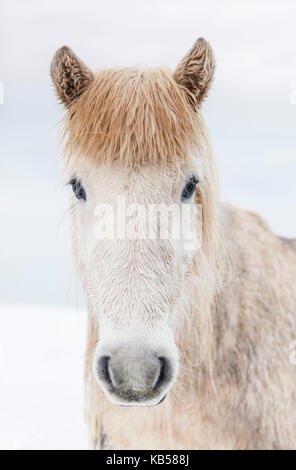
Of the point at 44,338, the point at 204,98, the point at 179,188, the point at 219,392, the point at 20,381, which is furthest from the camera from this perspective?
the point at 44,338

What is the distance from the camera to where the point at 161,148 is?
1563mm

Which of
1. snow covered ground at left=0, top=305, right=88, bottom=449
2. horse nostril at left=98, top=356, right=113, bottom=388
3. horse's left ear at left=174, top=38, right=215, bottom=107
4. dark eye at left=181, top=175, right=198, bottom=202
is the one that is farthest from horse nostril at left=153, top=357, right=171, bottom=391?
snow covered ground at left=0, top=305, right=88, bottom=449

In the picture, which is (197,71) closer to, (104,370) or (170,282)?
(170,282)

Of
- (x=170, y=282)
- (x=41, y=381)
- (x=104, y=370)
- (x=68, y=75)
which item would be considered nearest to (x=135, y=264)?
(x=170, y=282)

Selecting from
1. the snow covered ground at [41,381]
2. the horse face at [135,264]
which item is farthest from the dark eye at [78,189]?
the snow covered ground at [41,381]

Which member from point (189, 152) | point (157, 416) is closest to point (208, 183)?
point (189, 152)

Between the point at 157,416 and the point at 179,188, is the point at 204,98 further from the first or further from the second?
the point at 157,416

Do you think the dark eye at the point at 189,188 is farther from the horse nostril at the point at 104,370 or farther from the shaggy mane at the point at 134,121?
the horse nostril at the point at 104,370

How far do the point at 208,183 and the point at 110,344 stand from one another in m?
0.80

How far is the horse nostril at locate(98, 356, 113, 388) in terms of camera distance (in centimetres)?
134

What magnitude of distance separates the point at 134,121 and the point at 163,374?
82cm

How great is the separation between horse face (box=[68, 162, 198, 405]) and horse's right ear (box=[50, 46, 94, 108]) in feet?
1.03

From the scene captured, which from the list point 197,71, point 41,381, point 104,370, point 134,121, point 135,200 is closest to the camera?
point 104,370

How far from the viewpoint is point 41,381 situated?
4.71 meters
